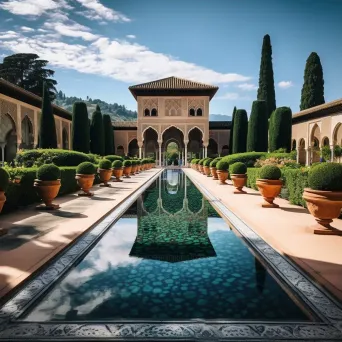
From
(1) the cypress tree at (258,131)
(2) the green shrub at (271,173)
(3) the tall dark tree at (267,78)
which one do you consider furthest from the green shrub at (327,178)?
(3) the tall dark tree at (267,78)

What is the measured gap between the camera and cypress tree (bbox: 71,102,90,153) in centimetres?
2297

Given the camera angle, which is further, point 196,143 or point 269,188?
point 196,143

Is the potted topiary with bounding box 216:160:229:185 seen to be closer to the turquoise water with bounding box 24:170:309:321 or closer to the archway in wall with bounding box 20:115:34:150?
the turquoise water with bounding box 24:170:309:321

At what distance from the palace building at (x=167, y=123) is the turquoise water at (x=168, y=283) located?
18.4 m

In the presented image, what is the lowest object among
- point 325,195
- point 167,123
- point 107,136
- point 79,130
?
point 325,195

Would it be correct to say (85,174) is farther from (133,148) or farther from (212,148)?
(212,148)

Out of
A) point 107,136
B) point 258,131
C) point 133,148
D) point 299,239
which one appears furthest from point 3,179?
point 133,148

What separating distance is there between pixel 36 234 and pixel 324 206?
4.55 metres

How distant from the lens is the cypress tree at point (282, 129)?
74.0 ft

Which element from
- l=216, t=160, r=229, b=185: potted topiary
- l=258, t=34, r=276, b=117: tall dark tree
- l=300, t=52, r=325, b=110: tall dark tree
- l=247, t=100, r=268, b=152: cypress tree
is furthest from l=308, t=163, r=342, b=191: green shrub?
l=258, t=34, r=276, b=117: tall dark tree

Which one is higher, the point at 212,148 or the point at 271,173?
the point at 212,148

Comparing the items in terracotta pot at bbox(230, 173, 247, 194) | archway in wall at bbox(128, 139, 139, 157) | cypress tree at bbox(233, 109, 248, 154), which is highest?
cypress tree at bbox(233, 109, 248, 154)

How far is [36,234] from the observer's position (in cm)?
499

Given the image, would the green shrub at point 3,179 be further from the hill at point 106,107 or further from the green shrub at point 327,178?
the hill at point 106,107
